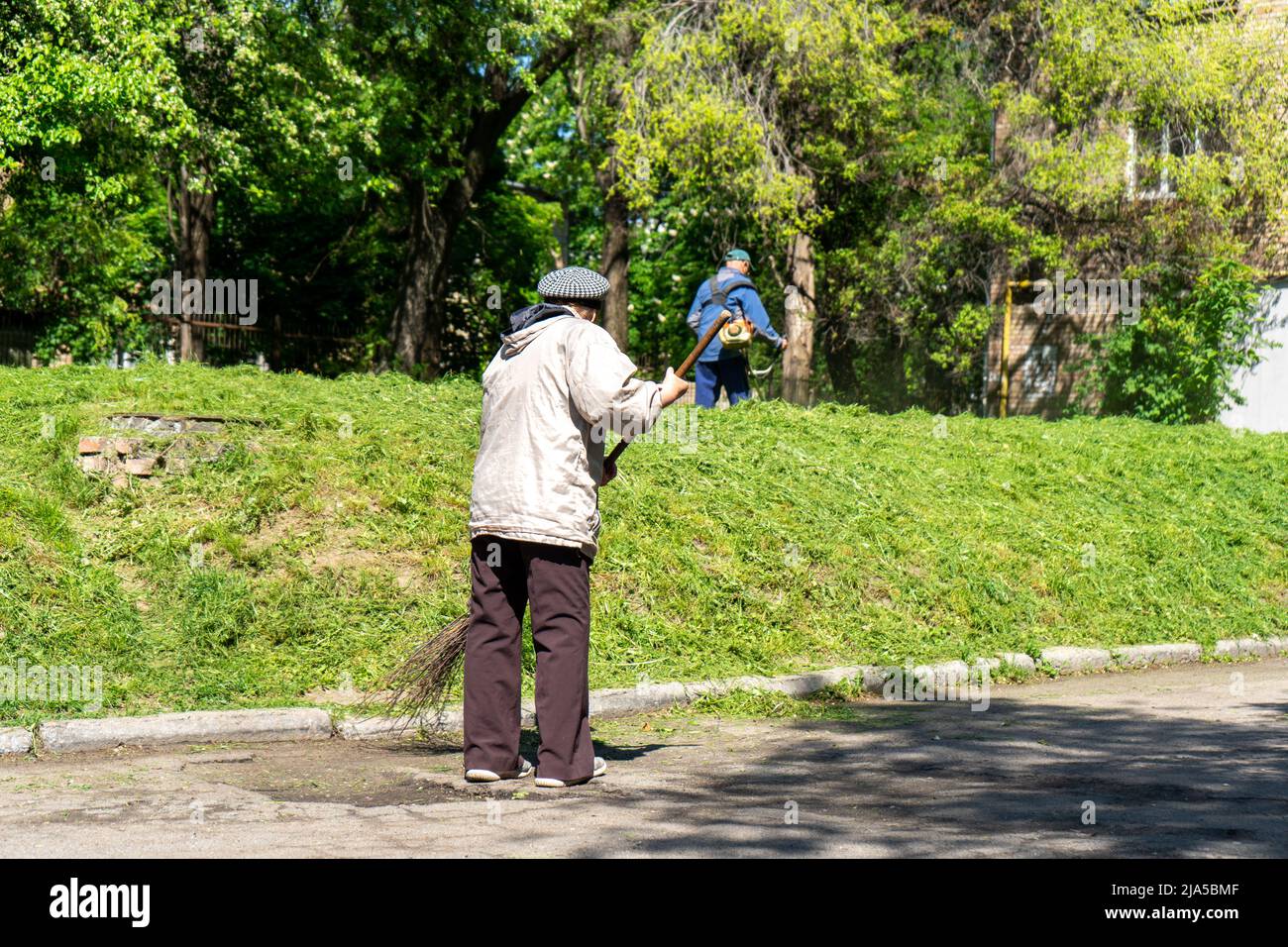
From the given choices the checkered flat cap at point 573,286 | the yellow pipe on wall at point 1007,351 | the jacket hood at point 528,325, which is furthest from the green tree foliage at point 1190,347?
the jacket hood at point 528,325

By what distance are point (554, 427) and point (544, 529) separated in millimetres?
455

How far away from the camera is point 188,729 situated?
7551 millimetres

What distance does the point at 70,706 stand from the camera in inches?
303

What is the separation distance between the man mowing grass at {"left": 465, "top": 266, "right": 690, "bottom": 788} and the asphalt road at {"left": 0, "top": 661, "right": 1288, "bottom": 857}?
0.82 ft

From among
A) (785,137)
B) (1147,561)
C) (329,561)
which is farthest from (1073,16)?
(329,561)

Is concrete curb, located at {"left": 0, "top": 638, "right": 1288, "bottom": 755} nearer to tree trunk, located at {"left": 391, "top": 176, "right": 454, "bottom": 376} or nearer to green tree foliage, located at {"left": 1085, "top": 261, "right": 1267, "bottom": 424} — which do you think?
green tree foliage, located at {"left": 1085, "top": 261, "right": 1267, "bottom": 424}

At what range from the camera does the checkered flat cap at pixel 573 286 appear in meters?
6.71

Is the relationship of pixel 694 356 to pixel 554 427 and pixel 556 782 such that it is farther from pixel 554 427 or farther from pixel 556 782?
pixel 556 782

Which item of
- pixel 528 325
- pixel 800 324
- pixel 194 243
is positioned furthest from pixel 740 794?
pixel 194 243

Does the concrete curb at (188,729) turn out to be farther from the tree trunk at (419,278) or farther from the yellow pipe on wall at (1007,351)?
the tree trunk at (419,278)

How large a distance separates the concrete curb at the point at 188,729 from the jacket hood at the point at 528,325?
8.03 feet

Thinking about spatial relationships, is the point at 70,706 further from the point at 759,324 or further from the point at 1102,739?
the point at 759,324

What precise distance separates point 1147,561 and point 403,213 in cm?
1976

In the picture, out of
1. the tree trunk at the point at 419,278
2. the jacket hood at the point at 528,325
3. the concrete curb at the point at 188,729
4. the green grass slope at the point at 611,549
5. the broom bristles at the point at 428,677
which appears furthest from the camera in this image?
the tree trunk at the point at 419,278
